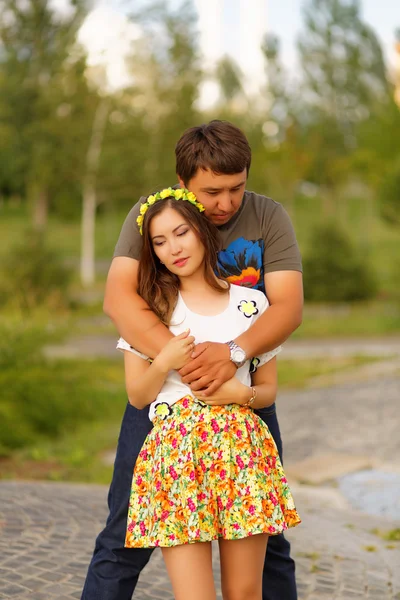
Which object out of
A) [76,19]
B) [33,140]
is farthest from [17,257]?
[76,19]

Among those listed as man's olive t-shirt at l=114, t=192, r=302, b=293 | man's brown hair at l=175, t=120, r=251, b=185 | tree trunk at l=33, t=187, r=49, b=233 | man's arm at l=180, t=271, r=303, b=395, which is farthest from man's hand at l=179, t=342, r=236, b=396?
tree trunk at l=33, t=187, r=49, b=233

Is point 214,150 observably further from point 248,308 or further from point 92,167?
point 92,167

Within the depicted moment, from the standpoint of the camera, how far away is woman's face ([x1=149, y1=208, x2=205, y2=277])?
2684 millimetres

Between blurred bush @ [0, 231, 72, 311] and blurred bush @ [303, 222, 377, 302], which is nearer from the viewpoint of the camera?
blurred bush @ [0, 231, 72, 311]

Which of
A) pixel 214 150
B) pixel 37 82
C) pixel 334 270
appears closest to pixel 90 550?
pixel 214 150

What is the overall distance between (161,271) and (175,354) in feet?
1.10

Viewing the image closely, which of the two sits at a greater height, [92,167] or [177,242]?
[92,167]

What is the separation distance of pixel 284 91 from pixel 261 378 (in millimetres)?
46214

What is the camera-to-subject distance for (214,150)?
2658mm

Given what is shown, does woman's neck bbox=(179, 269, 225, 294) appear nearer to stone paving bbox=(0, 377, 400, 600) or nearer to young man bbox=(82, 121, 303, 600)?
young man bbox=(82, 121, 303, 600)

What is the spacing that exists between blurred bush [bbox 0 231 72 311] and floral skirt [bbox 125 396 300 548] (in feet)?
52.2

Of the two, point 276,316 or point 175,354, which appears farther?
point 276,316

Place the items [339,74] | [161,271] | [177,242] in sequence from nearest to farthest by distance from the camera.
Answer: [177,242]
[161,271]
[339,74]

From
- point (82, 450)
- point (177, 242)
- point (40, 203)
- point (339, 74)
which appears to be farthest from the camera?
point (339, 74)
